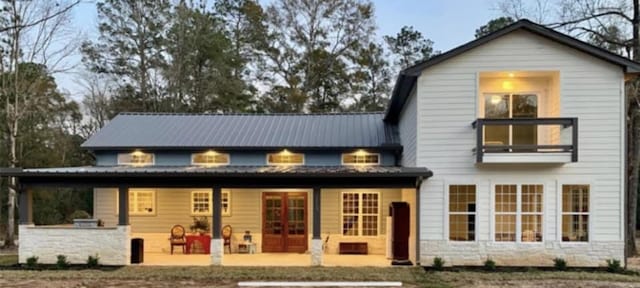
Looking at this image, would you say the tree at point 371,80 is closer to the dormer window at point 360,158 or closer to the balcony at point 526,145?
the dormer window at point 360,158

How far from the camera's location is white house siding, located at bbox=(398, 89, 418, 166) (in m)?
11.8

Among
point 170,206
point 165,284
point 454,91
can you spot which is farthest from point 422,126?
point 170,206

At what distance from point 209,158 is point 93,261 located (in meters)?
4.59

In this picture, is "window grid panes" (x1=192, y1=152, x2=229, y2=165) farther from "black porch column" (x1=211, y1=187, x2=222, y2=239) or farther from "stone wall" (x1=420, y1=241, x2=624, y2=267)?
"stone wall" (x1=420, y1=241, x2=624, y2=267)

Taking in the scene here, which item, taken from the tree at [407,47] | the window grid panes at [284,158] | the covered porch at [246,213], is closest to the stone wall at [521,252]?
the covered porch at [246,213]

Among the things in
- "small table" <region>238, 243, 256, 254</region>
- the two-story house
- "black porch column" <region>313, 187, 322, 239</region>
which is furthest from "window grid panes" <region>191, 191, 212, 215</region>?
"black porch column" <region>313, 187, 322, 239</region>

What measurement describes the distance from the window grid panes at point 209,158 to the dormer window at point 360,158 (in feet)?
11.8

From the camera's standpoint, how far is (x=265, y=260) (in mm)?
12477

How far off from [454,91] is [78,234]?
30.6ft

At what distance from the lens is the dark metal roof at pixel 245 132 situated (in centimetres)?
1472

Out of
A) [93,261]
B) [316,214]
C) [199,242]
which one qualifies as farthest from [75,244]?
[316,214]

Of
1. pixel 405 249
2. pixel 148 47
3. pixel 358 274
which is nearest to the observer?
pixel 358 274

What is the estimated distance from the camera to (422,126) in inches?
442

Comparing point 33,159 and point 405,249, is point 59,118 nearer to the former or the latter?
point 33,159
